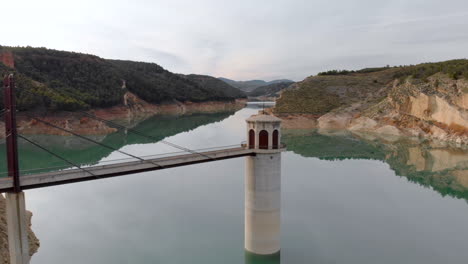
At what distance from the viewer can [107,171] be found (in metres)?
14.0

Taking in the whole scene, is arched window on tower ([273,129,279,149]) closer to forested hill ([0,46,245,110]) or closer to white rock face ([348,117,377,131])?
forested hill ([0,46,245,110])

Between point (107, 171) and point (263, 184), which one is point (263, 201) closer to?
point (263, 184)

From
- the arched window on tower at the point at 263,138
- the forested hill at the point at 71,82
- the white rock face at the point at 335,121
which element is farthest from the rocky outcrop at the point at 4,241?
the white rock face at the point at 335,121

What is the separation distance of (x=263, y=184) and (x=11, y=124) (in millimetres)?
10874

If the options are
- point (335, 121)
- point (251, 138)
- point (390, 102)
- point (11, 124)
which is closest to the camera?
point (11, 124)

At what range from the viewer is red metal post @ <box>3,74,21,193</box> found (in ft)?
37.5

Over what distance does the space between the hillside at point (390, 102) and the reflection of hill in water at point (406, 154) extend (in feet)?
21.8

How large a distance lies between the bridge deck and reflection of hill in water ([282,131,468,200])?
83.8 ft

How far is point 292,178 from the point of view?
116 feet

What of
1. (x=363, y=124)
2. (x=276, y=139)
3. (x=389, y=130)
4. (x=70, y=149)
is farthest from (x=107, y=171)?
(x=363, y=124)

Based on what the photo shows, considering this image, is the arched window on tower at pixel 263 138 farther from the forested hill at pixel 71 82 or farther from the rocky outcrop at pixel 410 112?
the rocky outcrop at pixel 410 112

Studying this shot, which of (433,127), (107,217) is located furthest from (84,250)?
(433,127)

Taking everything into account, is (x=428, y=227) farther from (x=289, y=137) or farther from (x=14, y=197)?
(x=289, y=137)

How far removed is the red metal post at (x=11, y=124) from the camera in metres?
11.4
